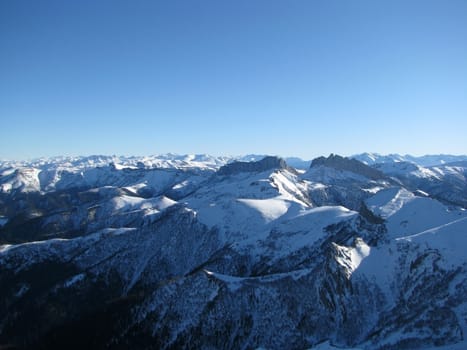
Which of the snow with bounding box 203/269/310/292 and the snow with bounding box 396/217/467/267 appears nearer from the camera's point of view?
the snow with bounding box 203/269/310/292

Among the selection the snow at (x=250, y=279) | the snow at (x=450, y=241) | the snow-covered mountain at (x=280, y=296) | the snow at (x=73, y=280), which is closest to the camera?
the snow-covered mountain at (x=280, y=296)

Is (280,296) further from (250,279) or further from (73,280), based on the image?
(73,280)

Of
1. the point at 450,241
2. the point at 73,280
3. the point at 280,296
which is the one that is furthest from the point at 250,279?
the point at 73,280

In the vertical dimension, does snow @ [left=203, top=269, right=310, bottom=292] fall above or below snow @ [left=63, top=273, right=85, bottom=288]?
above

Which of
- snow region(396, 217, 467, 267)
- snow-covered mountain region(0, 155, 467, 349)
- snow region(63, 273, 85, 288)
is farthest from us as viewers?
snow region(63, 273, 85, 288)

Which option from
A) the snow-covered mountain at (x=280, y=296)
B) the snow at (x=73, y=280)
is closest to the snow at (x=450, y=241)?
the snow-covered mountain at (x=280, y=296)

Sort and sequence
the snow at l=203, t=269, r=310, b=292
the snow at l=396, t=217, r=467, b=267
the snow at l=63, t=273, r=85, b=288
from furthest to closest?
the snow at l=63, t=273, r=85, b=288 → the snow at l=396, t=217, r=467, b=267 → the snow at l=203, t=269, r=310, b=292

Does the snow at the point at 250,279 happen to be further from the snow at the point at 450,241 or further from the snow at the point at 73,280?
the snow at the point at 73,280

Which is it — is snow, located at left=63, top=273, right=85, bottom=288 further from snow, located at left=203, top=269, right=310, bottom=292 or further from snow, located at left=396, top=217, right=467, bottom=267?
snow, located at left=396, top=217, right=467, bottom=267

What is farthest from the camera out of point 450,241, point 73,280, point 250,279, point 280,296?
point 73,280

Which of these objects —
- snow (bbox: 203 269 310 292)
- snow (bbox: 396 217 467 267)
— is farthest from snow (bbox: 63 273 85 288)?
snow (bbox: 396 217 467 267)

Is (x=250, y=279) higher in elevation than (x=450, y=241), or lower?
lower

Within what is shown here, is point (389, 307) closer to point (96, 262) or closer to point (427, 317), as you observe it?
point (427, 317)
